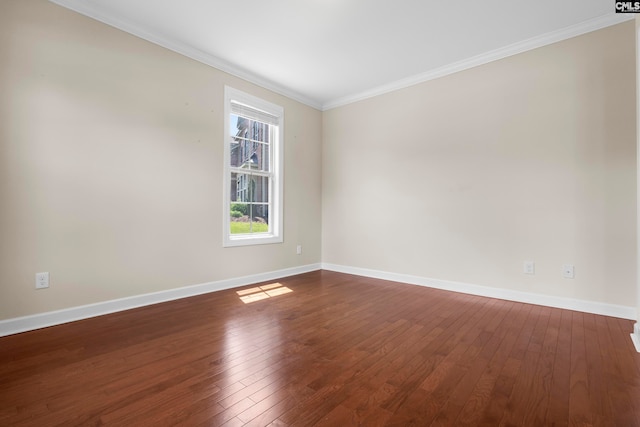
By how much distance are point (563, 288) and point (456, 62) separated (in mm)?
2742

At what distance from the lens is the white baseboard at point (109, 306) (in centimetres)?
223

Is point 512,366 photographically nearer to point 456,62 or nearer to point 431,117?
point 431,117

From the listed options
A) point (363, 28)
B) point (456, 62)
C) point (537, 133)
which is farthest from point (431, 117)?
point (363, 28)

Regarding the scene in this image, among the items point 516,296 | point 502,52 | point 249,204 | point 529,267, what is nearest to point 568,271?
point 529,267

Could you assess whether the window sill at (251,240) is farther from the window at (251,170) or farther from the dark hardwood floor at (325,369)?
the dark hardwood floor at (325,369)

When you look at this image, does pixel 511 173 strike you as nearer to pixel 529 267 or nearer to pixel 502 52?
pixel 529 267

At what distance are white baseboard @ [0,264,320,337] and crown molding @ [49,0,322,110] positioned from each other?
257cm

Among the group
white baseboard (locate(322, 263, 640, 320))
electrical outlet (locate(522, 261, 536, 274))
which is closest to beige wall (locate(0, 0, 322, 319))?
white baseboard (locate(322, 263, 640, 320))

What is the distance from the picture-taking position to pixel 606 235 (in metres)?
2.65

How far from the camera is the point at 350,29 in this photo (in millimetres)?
2867

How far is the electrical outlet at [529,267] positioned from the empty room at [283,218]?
0.10 ft

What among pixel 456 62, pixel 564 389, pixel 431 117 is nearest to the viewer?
pixel 564 389

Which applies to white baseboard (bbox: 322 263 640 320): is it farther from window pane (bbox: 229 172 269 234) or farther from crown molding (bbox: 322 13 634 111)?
crown molding (bbox: 322 13 634 111)

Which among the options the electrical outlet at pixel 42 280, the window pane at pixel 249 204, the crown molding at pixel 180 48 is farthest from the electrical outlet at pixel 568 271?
the electrical outlet at pixel 42 280
